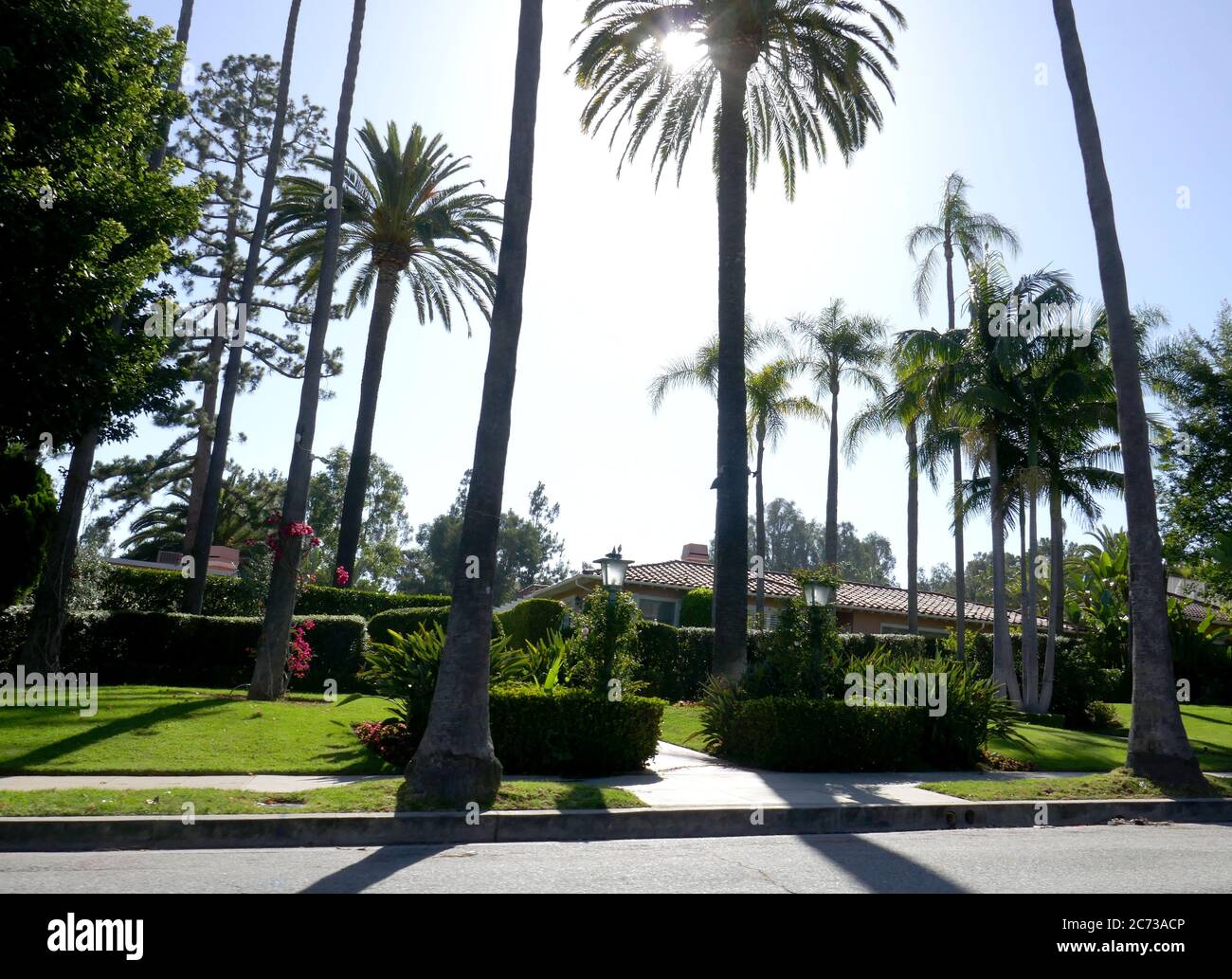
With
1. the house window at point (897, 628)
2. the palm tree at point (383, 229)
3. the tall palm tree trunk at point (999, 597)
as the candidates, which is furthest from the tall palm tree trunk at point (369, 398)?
the house window at point (897, 628)

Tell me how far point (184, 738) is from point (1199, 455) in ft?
79.8

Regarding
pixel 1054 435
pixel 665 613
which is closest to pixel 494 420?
pixel 1054 435

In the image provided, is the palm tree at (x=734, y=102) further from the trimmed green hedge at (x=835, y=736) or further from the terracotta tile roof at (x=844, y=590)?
the terracotta tile roof at (x=844, y=590)

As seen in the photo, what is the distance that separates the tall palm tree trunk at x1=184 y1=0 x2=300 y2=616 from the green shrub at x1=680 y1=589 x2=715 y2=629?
625 inches

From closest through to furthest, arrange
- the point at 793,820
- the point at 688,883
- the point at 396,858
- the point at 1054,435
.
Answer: the point at 688,883 < the point at 396,858 < the point at 793,820 < the point at 1054,435

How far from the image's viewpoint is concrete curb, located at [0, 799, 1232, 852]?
7.70m

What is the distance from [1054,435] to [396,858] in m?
24.8

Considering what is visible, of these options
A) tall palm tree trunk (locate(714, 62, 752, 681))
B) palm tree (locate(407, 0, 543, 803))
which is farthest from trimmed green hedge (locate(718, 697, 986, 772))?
palm tree (locate(407, 0, 543, 803))

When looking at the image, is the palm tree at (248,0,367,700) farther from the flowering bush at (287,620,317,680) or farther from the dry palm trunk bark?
the dry palm trunk bark

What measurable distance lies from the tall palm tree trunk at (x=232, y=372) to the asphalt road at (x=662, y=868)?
60.2 feet

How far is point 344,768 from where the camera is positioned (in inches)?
437

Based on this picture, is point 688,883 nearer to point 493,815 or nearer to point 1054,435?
point 493,815

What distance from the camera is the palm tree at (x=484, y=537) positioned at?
9.32 metres

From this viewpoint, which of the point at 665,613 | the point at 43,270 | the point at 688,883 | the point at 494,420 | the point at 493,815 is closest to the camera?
the point at 688,883
